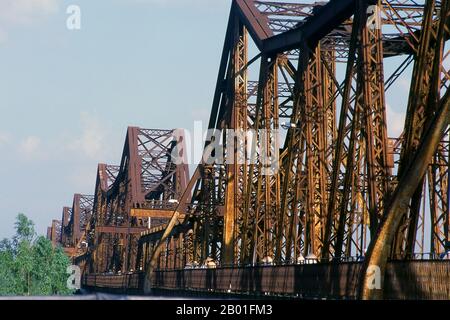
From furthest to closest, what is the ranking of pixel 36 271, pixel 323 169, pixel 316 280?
pixel 36 271
pixel 323 169
pixel 316 280

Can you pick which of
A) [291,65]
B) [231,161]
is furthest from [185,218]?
[291,65]

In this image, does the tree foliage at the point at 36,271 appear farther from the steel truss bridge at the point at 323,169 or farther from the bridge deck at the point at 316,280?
the bridge deck at the point at 316,280

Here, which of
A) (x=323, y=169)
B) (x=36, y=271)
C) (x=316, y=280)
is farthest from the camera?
(x=36, y=271)

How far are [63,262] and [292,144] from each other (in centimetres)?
5848

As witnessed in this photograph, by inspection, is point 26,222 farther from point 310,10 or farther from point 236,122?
point 310,10

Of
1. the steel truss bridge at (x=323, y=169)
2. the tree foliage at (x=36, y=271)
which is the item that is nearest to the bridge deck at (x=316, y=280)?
the steel truss bridge at (x=323, y=169)

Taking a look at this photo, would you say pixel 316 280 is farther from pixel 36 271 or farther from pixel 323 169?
pixel 36 271

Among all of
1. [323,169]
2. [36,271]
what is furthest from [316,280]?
[36,271]

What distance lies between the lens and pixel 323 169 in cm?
4197

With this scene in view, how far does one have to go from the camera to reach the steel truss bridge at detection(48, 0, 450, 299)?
25766 millimetres

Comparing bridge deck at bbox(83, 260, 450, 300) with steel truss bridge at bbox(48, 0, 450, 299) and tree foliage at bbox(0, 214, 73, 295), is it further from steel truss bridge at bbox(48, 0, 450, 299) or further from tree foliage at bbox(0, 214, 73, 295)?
tree foliage at bbox(0, 214, 73, 295)

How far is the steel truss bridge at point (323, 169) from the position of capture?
25766mm

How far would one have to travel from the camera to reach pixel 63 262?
98750 millimetres
